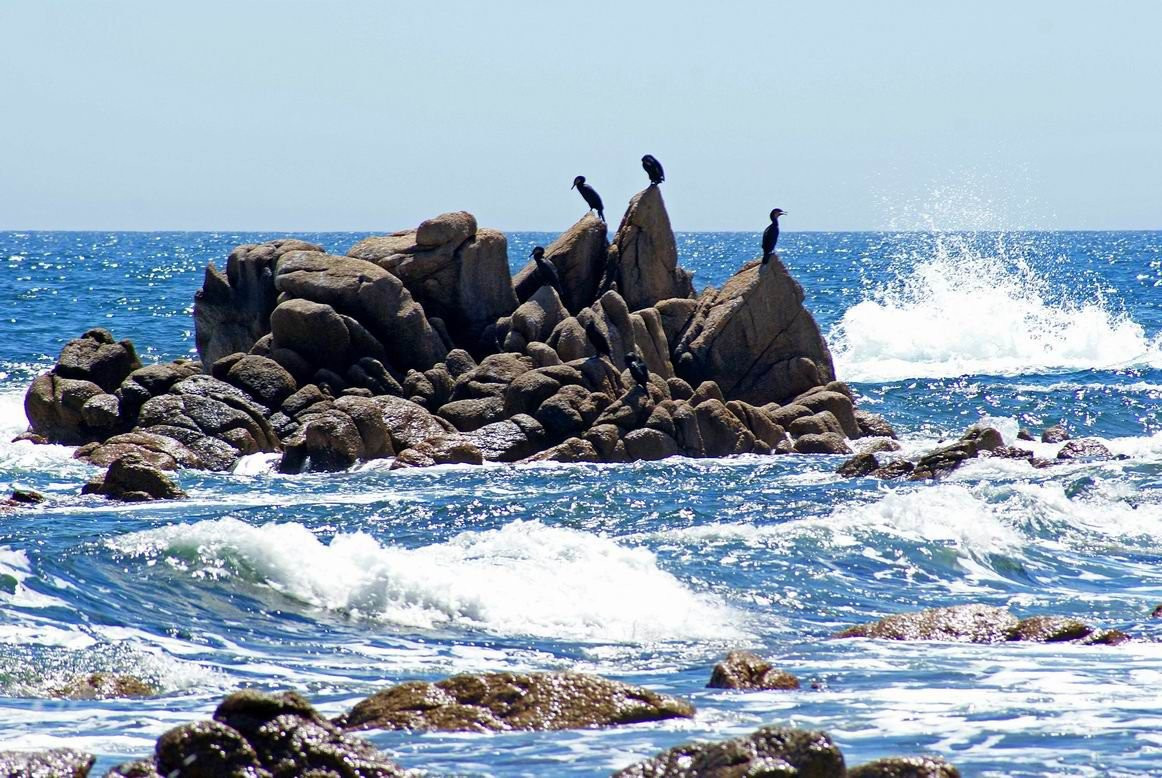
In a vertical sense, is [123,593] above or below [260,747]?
below

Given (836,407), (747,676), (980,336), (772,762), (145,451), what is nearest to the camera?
(772,762)

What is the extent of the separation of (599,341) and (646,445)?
2617 mm

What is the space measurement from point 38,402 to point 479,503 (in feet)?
31.0

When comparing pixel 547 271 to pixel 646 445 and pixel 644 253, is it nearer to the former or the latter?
pixel 644 253

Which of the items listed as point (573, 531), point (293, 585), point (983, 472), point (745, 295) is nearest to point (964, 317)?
point (745, 295)

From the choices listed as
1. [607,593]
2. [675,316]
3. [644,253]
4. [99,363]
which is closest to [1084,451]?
[675,316]

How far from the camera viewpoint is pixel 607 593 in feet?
42.0

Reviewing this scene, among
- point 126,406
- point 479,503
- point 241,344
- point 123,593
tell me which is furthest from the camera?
point 241,344

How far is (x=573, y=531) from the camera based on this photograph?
15.6m

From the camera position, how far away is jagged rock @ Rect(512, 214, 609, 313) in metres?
27.0

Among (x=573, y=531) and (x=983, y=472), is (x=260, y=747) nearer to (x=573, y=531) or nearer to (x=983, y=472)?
(x=573, y=531)

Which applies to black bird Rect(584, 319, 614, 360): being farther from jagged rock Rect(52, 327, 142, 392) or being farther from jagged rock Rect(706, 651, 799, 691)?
jagged rock Rect(706, 651, 799, 691)

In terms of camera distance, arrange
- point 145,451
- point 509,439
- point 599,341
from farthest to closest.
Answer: point 599,341
point 509,439
point 145,451

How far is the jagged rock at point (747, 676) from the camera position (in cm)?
930
